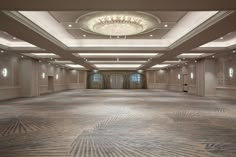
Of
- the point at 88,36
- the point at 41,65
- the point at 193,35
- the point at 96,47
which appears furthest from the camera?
the point at 41,65

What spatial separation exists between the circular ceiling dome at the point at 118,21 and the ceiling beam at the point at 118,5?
89.8 inches

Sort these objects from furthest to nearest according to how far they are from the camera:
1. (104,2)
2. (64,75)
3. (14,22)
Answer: (64,75), (14,22), (104,2)

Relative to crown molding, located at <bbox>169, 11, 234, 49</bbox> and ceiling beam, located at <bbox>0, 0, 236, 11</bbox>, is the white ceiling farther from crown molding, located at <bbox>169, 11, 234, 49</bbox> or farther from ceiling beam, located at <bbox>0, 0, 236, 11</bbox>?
ceiling beam, located at <bbox>0, 0, 236, 11</bbox>

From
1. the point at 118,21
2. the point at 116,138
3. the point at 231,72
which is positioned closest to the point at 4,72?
the point at 118,21

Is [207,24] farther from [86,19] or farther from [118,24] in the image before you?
[86,19]

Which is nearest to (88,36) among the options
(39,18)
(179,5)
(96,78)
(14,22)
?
(39,18)

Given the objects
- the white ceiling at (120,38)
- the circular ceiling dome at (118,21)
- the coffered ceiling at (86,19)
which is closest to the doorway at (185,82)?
the white ceiling at (120,38)

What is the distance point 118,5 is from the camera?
20.3ft

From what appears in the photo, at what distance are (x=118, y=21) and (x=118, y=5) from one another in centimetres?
282

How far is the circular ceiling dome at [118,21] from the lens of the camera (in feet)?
28.6

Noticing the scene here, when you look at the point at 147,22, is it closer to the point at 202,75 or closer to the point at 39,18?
the point at 39,18

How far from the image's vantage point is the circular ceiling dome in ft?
28.6

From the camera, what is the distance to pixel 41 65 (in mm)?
22703

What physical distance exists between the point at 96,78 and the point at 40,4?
112 ft
